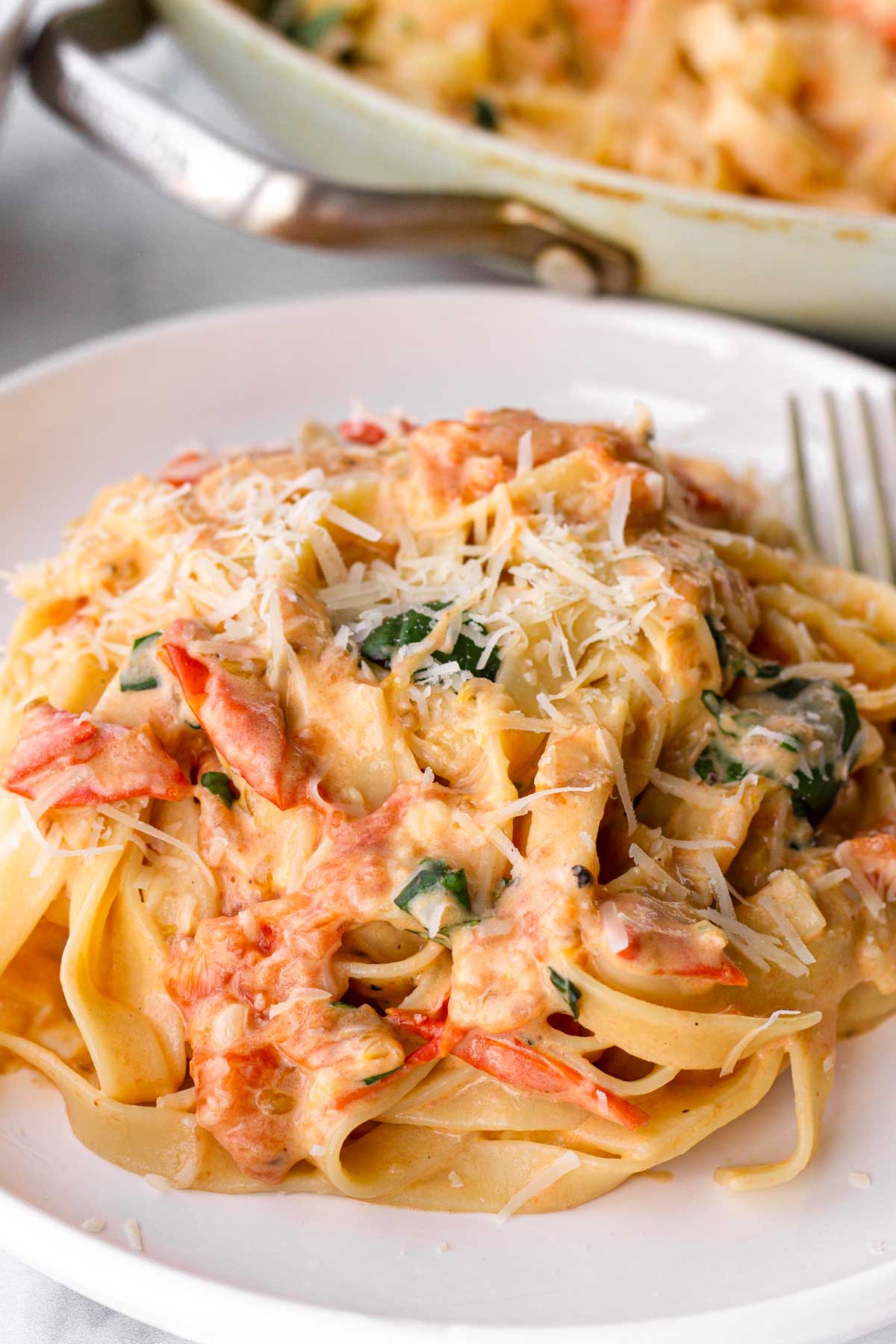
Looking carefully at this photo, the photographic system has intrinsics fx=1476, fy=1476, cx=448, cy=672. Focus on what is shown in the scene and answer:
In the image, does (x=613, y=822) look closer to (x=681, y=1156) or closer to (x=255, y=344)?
(x=681, y=1156)

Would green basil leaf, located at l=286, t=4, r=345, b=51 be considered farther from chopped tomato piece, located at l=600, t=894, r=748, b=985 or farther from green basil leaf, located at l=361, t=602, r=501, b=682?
chopped tomato piece, located at l=600, t=894, r=748, b=985

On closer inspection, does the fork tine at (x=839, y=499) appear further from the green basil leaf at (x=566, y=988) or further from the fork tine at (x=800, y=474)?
the green basil leaf at (x=566, y=988)

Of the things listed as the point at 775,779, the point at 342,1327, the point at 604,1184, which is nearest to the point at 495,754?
the point at 775,779

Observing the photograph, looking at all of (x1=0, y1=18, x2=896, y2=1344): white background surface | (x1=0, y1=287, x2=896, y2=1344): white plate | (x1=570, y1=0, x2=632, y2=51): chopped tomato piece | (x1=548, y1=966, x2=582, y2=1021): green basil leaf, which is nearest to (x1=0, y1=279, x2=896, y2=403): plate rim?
(x1=0, y1=18, x2=896, y2=1344): white background surface

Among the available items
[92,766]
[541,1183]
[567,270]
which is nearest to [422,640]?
[92,766]

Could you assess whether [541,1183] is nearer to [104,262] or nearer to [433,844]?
[433,844]

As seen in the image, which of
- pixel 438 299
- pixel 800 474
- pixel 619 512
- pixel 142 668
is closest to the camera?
pixel 142 668

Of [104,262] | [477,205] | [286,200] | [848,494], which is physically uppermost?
[286,200]
